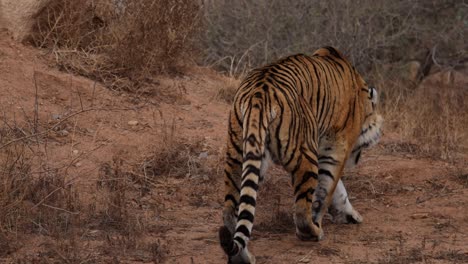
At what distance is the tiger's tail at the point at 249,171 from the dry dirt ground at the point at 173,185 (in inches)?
26.6

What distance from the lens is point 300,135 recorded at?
19.5 ft

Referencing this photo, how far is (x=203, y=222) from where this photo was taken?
7020 mm

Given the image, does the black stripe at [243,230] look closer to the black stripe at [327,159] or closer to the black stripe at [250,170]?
the black stripe at [250,170]

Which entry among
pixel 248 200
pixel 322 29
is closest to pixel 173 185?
pixel 248 200

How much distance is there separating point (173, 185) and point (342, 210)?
4.95 ft

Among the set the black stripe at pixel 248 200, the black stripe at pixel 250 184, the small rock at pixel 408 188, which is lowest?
the small rock at pixel 408 188

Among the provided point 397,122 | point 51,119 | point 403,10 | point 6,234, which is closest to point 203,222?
point 6,234

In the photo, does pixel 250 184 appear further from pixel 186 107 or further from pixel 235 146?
pixel 186 107

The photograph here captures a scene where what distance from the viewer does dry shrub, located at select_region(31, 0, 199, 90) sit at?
9156 mm

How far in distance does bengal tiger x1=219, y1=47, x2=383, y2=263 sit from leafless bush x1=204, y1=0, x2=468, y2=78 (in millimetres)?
5533

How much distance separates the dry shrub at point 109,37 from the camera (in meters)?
9.16

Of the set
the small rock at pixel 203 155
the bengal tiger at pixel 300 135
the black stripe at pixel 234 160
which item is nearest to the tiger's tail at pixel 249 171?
the bengal tiger at pixel 300 135

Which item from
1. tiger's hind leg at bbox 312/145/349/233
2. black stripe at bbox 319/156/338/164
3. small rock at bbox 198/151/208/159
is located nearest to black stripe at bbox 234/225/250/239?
tiger's hind leg at bbox 312/145/349/233

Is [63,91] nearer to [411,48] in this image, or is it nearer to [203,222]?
[203,222]
